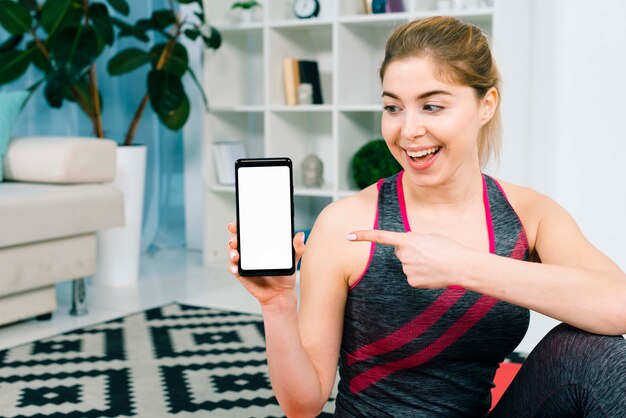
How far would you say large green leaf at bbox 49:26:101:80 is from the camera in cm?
314

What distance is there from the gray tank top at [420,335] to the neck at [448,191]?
0.06 feet

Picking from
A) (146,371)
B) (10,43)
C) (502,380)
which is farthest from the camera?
(10,43)

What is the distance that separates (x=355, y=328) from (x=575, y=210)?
1.44m

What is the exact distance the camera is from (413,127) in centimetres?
111

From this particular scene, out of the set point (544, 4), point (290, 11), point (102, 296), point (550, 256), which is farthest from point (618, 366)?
point (290, 11)

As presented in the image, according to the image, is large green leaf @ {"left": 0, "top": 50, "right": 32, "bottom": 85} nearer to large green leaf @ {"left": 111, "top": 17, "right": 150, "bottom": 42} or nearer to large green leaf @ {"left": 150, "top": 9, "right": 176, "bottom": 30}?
large green leaf @ {"left": 111, "top": 17, "right": 150, "bottom": 42}

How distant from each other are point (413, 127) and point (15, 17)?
2507 millimetres

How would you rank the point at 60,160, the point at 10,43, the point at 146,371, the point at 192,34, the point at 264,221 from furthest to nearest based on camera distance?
the point at 192,34
the point at 10,43
the point at 60,160
the point at 146,371
the point at 264,221

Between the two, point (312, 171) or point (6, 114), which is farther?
point (312, 171)

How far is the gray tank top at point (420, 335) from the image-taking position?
1172mm

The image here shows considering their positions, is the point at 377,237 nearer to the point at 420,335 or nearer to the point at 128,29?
the point at 420,335

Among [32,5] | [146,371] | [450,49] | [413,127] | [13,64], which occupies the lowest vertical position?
[146,371]

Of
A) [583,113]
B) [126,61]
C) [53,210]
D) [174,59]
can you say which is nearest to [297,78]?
[174,59]

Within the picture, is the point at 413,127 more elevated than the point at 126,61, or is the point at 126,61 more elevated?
the point at 126,61
